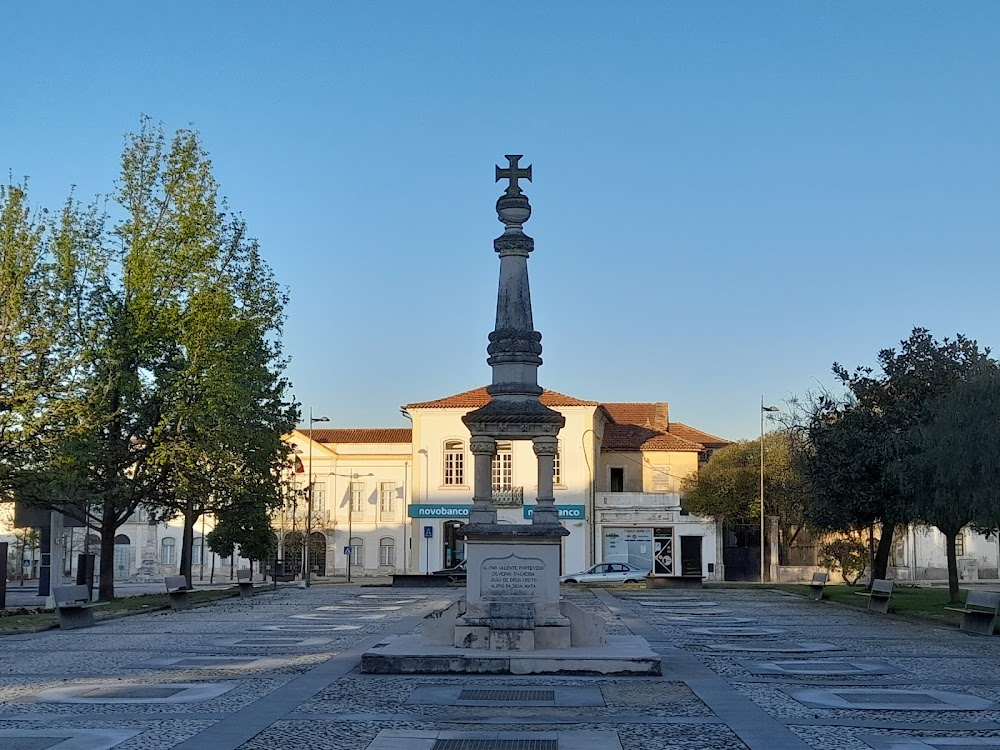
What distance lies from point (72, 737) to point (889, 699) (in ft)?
28.1

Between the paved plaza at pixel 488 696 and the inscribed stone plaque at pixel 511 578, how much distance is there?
6.69 feet

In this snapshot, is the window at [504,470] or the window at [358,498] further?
the window at [358,498]

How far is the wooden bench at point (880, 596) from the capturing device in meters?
28.6

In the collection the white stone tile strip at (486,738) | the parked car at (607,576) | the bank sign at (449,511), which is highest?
the bank sign at (449,511)

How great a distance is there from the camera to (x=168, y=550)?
7012 centimetres

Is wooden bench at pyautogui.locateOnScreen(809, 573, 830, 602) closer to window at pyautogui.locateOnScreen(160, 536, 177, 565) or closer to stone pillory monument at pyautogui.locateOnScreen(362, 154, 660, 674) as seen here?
stone pillory monument at pyautogui.locateOnScreen(362, 154, 660, 674)

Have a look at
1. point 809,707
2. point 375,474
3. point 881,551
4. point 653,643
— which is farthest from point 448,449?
point 809,707

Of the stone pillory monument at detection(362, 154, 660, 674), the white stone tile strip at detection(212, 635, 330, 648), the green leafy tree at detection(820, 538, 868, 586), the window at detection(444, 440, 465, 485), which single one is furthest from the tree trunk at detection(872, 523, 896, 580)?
the window at detection(444, 440, 465, 485)

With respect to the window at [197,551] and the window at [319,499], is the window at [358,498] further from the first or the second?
the window at [197,551]

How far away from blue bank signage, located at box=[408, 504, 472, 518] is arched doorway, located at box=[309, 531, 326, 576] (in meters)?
11.7

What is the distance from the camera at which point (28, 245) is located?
1144 inches

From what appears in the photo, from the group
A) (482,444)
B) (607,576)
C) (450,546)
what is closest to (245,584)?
(607,576)

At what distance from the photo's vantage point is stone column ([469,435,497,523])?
17.3 meters

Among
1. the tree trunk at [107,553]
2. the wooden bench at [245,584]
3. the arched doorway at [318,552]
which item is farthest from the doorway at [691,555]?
the tree trunk at [107,553]
